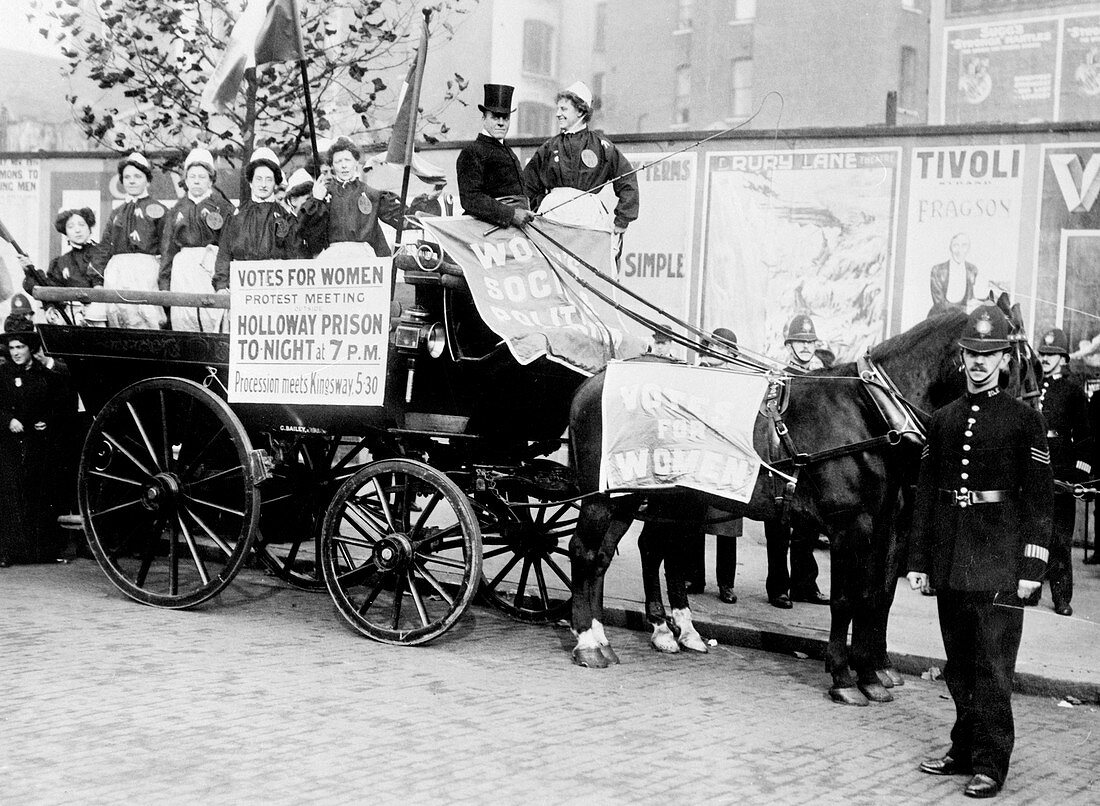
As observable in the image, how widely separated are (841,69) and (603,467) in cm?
757

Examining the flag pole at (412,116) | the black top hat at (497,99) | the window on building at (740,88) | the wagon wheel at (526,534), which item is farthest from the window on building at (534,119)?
the wagon wheel at (526,534)

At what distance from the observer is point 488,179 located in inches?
312

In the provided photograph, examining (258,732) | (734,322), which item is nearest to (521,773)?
(258,732)

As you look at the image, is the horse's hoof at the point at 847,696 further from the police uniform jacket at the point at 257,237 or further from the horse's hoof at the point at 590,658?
the police uniform jacket at the point at 257,237

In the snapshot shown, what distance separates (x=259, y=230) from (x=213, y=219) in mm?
769

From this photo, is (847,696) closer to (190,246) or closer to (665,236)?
(190,246)

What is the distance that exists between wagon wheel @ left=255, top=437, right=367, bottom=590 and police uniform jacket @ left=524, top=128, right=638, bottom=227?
7.24ft

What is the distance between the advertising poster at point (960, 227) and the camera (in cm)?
1131

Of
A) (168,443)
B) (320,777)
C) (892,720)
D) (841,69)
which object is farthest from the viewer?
(841,69)

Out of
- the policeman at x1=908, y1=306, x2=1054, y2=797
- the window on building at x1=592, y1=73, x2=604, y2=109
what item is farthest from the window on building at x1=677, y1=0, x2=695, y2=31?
the policeman at x1=908, y1=306, x2=1054, y2=797

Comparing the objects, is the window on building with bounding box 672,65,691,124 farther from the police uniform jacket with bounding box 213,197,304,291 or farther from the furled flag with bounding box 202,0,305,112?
the police uniform jacket with bounding box 213,197,304,291

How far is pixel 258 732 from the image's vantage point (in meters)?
5.52

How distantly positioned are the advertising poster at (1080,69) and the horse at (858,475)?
5.94 m

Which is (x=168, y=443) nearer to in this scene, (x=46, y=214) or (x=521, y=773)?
(x=521, y=773)
